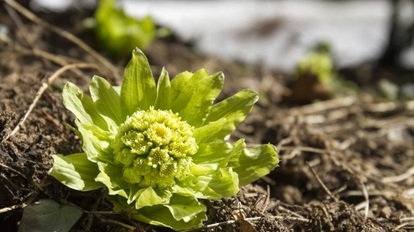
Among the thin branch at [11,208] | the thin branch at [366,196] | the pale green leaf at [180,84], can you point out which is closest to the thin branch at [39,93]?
the thin branch at [11,208]

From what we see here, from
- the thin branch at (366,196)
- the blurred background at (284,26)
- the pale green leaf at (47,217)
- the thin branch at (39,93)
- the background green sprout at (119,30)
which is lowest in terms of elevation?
the blurred background at (284,26)

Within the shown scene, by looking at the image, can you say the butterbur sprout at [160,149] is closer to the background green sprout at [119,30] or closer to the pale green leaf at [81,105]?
the pale green leaf at [81,105]

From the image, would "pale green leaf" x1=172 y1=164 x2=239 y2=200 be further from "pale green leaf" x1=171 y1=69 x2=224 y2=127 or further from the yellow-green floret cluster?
"pale green leaf" x1=171 y1=69 x2=224 y2=127

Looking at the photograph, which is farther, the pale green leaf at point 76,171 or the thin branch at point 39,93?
the thin branch at point 39,93

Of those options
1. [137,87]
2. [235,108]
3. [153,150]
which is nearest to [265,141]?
[235,108]

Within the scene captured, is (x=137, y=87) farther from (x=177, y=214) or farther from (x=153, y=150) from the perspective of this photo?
(x=177, y=214)

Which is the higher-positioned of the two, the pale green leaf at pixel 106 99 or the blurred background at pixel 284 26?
the pale green leaf at pixel 106 99
